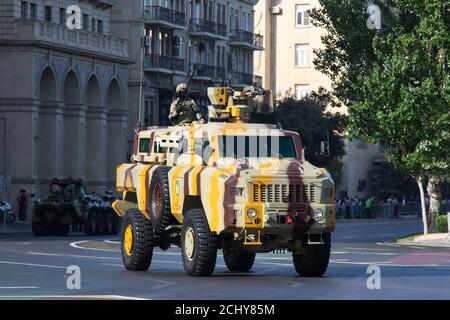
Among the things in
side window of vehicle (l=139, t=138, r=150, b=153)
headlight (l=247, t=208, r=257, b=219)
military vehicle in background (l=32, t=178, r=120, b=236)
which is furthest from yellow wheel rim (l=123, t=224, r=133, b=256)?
military vehicle in background (l=32, t=178, r=120, b=236)

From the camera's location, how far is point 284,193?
3003cm

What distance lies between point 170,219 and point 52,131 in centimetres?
5481

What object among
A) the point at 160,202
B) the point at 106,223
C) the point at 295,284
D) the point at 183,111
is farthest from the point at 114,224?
the point at 295,284

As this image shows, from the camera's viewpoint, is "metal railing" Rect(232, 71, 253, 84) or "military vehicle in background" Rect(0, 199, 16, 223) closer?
"military vehicle in background" Rect(0, 199, 16, 223)

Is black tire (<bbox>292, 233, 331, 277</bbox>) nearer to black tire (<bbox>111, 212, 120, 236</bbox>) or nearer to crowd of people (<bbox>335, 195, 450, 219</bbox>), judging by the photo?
black tire (<bbox>111, 212, 120, 236</bbox>)

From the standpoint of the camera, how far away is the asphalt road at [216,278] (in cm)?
2600

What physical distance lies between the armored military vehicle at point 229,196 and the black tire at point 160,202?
18 millimetres

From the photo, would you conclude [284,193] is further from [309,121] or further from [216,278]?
[309,121]

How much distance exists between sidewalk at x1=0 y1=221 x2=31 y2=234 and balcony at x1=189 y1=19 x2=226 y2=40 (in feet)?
115

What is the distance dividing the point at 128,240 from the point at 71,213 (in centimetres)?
3073

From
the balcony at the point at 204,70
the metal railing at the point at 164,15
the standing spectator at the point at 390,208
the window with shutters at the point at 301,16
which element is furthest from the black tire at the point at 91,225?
the window with shutters at the point at 301,16

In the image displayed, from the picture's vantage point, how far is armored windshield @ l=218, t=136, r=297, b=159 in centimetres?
3138

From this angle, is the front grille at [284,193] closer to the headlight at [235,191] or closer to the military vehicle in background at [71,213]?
the headlight at [235,191]
